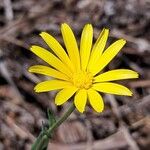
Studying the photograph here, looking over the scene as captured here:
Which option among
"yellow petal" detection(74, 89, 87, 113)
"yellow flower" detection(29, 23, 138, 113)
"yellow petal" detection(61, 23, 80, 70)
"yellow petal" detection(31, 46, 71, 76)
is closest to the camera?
"yellow petal" detection(74, 89, 87, 113)

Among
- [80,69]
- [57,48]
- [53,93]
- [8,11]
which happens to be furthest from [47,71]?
[8,11]

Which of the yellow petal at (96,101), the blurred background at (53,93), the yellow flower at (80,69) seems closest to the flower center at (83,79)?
the yellow flower at (80,69)

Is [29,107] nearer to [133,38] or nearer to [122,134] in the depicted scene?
[122,134]

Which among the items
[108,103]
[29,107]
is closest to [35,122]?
[29,107]

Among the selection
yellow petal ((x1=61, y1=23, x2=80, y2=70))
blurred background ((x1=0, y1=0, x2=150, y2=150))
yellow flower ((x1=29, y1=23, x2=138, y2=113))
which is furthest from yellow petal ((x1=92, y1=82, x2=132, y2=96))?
blurred background ((x1=0, y1=0, x2=150, y2=150))

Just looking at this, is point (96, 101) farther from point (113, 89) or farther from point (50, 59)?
point (50, 59)

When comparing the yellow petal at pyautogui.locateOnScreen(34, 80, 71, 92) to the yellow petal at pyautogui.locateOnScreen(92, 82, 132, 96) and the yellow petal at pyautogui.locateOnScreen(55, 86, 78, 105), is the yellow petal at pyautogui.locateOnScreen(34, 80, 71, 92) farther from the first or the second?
the yellow petal at pyautogui.locateOnScreen(92, 82, 132, 96)

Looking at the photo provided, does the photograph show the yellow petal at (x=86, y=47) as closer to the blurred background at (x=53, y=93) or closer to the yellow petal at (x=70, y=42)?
the yellow petal at (x=70, y=42)
